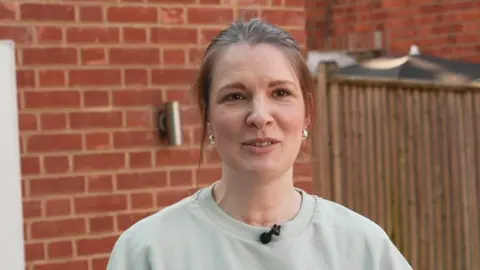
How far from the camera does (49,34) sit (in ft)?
11.3

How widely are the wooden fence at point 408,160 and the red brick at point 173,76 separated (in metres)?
1.68

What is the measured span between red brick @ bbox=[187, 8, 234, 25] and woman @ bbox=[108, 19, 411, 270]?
191cm

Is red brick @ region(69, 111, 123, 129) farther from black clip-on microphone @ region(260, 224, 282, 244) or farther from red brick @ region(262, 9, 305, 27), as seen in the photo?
black clip-on microphone @ region(260, 224, 282, 244)

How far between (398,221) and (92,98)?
2685 millimetres

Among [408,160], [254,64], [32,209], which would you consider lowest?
[408,160]

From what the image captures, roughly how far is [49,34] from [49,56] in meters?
0.09

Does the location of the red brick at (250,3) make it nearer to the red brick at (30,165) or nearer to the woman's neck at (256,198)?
the red brick at (30,165)

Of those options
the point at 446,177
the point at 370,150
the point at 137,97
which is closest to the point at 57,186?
the point at 137,97

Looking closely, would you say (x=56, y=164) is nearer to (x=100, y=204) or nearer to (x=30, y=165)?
(x=30, y=165)

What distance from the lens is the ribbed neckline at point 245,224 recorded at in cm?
172

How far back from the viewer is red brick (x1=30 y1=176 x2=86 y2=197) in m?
3.43

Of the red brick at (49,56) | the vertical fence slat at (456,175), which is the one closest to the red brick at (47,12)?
the red brick at (49,56)

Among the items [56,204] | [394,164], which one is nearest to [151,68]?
[56,204]

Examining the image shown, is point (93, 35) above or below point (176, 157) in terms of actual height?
above
